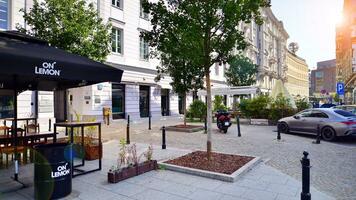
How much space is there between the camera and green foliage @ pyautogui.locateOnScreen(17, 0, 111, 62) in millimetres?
9312

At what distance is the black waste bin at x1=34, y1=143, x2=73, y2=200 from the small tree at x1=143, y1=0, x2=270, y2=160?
374cm

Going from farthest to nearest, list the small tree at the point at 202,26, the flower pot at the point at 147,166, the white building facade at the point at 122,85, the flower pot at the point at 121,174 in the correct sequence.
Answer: the white building facade at the point at 122,85 < the small tree at the point at 202,26 < the flower pot at the point at 147,166 < the flower pot at the point at 121,174

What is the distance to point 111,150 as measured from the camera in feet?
30.8

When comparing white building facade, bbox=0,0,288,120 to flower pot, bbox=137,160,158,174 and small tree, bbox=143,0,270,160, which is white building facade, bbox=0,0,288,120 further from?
small tree, bbox=143,0,270,160

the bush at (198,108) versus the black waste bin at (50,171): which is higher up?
the bush at (198,108)

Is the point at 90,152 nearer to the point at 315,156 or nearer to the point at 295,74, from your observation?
the point at 315,156

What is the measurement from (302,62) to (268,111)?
98.0 m

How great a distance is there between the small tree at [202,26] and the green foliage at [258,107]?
13185 mm

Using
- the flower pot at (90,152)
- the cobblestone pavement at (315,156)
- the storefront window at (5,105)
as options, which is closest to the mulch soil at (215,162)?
the cobblestone pavement at (315,156)

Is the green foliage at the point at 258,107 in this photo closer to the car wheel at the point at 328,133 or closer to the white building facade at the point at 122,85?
the car wheel at the point at 328,133

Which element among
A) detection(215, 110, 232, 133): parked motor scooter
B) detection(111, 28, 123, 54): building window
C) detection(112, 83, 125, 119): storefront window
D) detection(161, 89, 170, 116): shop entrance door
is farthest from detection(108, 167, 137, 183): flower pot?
detection(161, 89, 170, 116): shop entrance door

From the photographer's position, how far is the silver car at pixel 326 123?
11492mm

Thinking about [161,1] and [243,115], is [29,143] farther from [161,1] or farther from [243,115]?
[243,115]

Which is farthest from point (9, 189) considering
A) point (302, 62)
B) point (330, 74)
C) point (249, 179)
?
point (330, 74)
